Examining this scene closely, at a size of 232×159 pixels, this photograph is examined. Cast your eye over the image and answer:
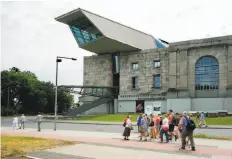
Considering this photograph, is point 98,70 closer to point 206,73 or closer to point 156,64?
point 156,64

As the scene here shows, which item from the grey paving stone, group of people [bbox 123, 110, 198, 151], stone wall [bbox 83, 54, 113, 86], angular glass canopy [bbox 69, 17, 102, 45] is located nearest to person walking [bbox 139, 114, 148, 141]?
group of people [bbox 123, 110, 198, 151]

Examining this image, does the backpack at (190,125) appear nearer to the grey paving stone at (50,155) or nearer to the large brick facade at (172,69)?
the grey paving stone at (50,155)

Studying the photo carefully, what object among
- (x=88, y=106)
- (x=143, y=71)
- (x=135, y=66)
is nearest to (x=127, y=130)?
(x=143, y=71)

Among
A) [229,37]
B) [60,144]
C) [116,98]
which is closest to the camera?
[60,144]

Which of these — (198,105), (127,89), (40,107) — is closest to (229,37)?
(198,105)

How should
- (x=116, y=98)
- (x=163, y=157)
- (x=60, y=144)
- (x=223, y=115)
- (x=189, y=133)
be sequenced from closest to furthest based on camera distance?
(x=163, y=157) → (x=189, y=133) → (x=60, y=144) → (x=223, y=115) → (x=116, y=98)

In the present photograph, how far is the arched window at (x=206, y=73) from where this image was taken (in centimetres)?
5122

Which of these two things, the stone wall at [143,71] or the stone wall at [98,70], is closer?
the stone wall at [143,71]

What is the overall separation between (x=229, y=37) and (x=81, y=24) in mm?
27500

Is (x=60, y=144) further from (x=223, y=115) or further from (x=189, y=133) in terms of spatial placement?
(x=223, y=115)

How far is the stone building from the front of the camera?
167ft

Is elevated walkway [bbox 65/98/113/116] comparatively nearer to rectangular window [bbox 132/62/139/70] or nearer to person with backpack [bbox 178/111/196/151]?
rectangular window [bbox 132/62/139/70]

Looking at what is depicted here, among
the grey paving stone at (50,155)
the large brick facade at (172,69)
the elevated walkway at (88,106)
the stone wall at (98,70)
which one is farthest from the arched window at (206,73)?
the grey paving stone at (50,155)

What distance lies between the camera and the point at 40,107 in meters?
80.8
